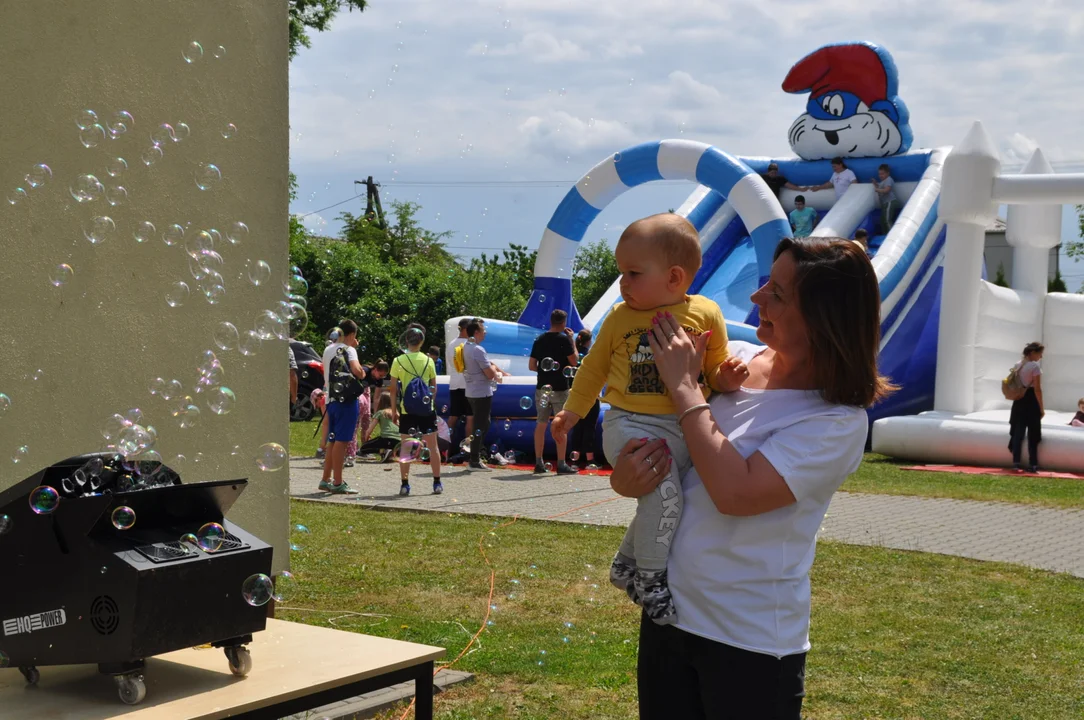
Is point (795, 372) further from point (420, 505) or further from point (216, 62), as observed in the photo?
point (420, 505)

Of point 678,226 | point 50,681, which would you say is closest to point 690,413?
point 678,226

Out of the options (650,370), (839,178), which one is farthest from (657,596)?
(839,178)

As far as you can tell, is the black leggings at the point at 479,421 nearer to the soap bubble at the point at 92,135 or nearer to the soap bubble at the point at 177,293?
the soap bubble at the point at 177,293

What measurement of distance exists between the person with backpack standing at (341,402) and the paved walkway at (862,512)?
0.95 feet

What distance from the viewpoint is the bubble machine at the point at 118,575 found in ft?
8.95

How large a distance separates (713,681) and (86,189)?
3703 millimetres

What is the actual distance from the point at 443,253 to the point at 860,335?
29.4 metres

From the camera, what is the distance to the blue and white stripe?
49.8 ft

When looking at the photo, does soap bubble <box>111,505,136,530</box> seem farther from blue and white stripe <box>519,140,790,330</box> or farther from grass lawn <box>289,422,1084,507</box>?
blue and white stripe <box>519,140,790,330</box>

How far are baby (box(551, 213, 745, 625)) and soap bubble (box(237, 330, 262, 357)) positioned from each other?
11.8 ft

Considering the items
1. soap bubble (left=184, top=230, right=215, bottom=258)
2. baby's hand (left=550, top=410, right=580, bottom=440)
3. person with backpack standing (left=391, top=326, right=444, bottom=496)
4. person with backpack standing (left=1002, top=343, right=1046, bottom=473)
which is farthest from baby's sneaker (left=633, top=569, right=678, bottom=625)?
person with backpack standing (left=1002, top=343, right=1046, bottom=473)

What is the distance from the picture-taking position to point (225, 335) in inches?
215

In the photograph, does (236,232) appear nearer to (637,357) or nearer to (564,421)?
(564,421)

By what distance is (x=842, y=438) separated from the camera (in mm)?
2131
